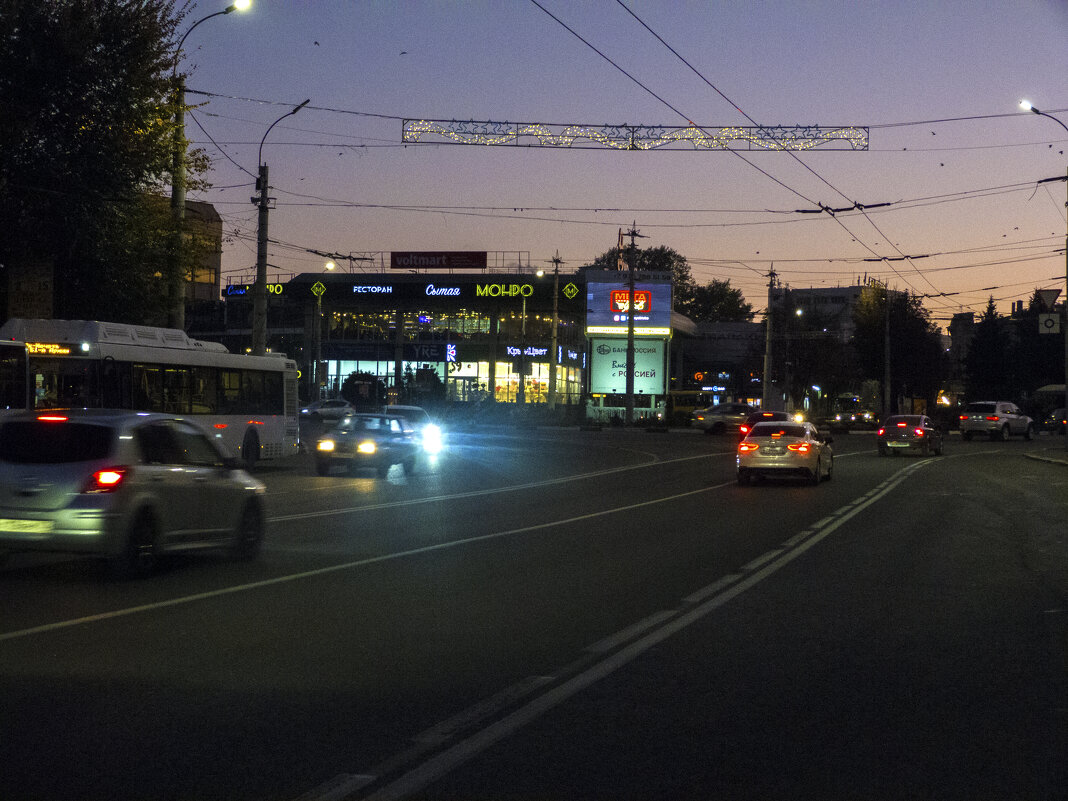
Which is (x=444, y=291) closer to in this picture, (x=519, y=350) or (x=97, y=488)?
(x=519, y=350)

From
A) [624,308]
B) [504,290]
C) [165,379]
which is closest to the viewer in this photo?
[165,379]

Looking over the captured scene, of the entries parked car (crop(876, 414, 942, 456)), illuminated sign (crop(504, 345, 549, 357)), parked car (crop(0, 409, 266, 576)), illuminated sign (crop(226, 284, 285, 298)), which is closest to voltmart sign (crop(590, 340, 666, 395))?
illuminated sign (crop(504, 345, 549, 357))

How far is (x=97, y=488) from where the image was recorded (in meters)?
10.6

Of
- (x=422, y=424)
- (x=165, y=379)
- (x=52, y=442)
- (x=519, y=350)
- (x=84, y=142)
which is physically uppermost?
(x=84, y=142)

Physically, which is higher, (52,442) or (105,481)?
(52,442)

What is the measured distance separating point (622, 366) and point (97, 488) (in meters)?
74.4

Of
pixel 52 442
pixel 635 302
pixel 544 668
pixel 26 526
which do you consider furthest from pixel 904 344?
pixel 544 668

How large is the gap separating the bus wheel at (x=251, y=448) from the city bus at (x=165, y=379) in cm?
2

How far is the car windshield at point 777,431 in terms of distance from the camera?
27047 millimetres

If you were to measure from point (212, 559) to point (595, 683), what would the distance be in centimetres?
694

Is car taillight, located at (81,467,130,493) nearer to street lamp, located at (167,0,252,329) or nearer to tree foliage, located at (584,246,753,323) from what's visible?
street lamp, located at (167,0,252,329)

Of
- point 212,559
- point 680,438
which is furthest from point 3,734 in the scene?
point 680,438

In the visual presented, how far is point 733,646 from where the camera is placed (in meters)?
8.38

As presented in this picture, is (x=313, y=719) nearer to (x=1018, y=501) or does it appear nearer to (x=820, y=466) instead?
(x=1018, y=501)
